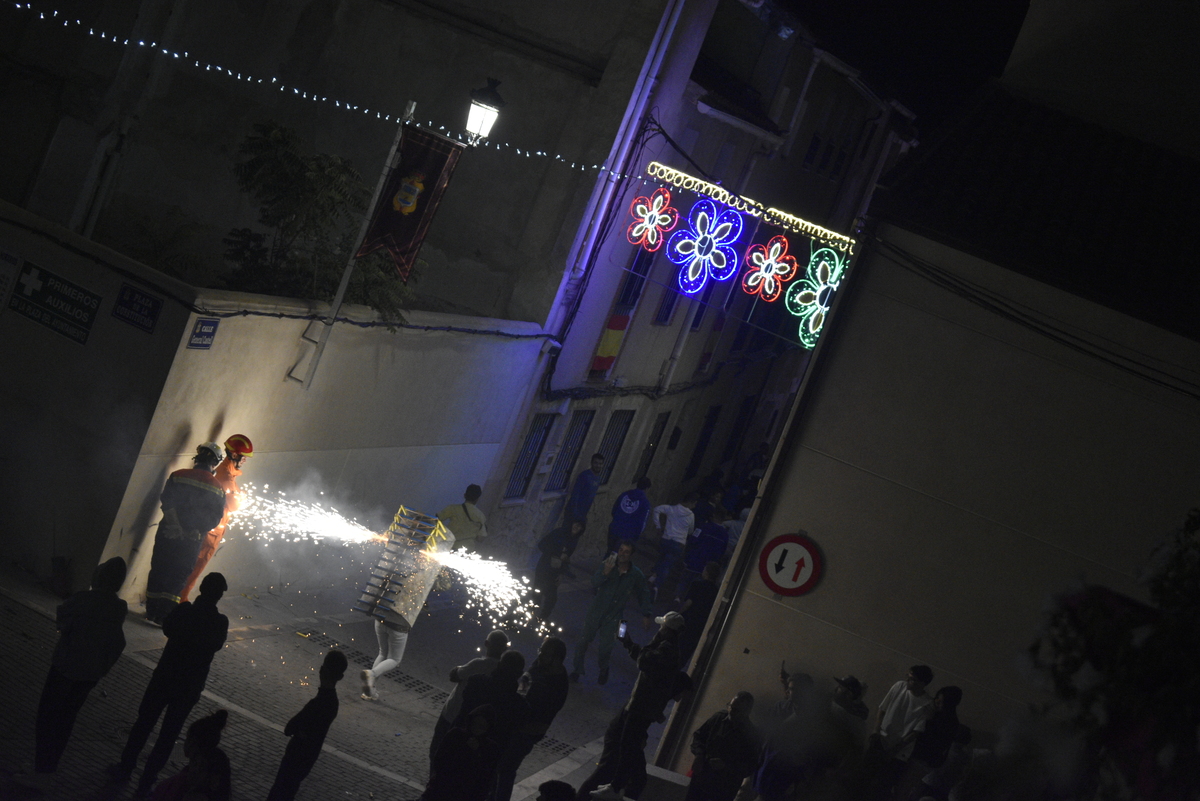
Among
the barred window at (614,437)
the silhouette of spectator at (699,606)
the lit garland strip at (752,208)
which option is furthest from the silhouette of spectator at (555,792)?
the barred window at (614,437)

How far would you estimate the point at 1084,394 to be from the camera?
10.3 metres

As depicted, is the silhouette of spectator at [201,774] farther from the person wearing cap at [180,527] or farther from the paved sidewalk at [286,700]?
the person wearing cap at [180,527]

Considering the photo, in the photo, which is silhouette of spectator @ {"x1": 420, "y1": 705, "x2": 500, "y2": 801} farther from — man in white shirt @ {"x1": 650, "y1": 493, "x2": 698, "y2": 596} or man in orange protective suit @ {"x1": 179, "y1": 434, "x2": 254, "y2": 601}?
man in white shirt @ {"x1": 650, "y1": 493, "x2": 698, "y2": 596}

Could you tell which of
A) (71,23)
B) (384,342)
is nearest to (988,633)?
(384,342)

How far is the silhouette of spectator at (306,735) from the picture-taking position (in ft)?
24.6

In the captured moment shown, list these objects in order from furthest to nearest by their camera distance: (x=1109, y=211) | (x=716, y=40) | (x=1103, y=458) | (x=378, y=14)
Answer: (x=716, y=40), (x=378, y=14), (x=1109, y=211), (x=1103, y=458)

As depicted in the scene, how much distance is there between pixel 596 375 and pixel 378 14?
6391 millimetres

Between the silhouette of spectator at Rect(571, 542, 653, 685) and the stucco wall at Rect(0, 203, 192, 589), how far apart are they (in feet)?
16.1

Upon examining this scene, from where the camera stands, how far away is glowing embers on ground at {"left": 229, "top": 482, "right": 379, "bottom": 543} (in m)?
11.7

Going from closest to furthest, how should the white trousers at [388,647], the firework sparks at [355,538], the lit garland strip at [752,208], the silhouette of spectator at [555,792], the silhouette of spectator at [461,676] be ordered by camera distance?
the silhouette of spectator at [555,792] → the silhouette of spectator at [461,676] → the white trousers at [388,647] → the firework sparks at [355,538] → the lit garland strip at [752,208]

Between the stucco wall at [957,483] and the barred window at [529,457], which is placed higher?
the stucco wall at [957,483]

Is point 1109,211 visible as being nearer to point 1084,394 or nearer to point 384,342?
point 1084,394

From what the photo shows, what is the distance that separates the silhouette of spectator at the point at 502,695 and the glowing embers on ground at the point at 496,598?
472cm

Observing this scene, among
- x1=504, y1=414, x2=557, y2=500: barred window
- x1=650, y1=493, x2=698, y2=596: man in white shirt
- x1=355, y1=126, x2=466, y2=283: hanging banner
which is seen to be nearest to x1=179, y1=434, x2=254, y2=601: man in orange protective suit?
x1=355, y1=126, x2=466, y2=283: hanging banner
